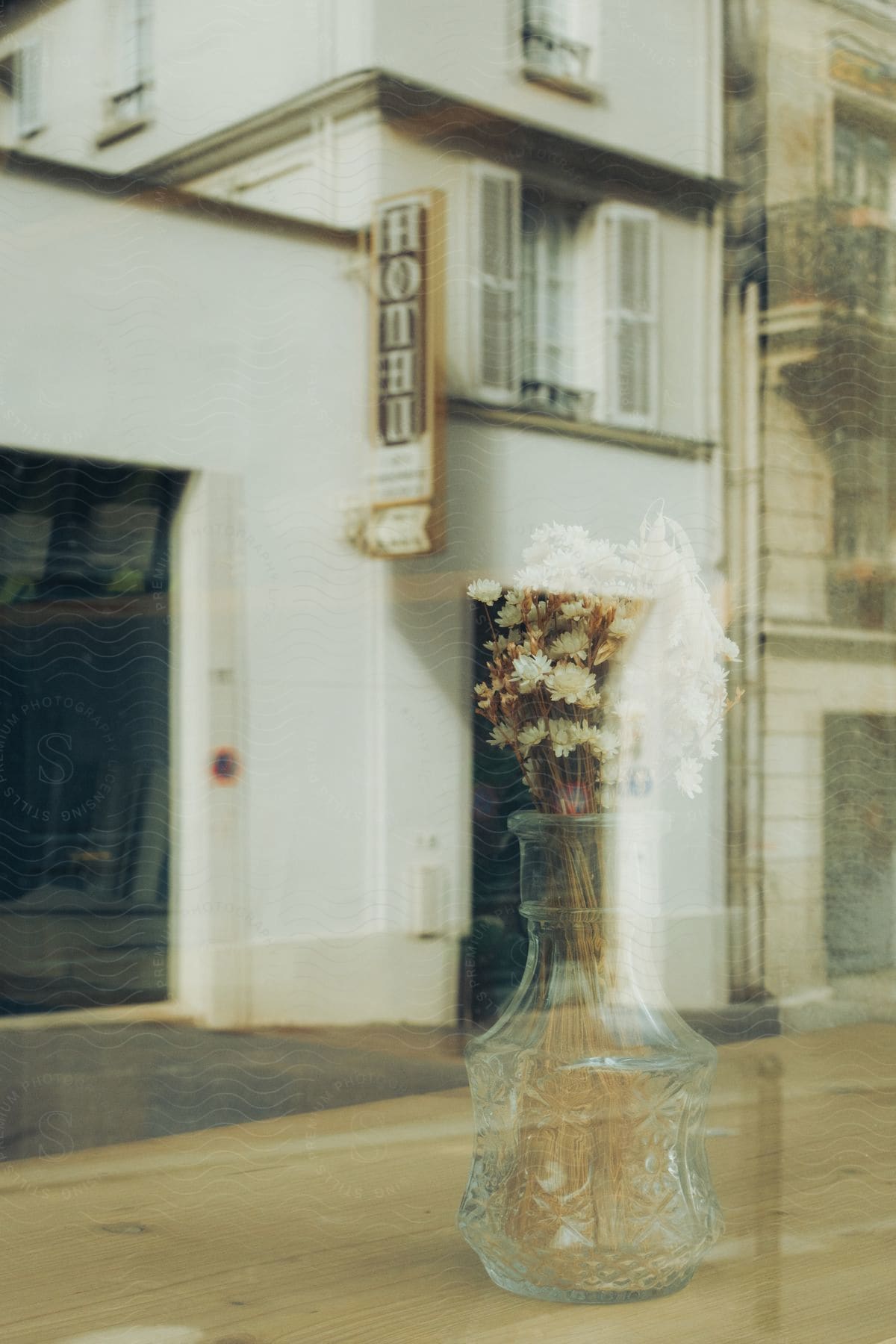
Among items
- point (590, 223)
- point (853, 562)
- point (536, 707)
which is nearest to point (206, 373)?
point (590, 223)

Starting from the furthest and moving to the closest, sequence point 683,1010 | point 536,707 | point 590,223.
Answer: point 590,223, point 683,1010, point 536,707

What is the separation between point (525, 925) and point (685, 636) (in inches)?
9.0

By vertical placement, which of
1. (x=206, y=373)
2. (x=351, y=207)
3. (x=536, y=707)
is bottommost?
(x=536, y=707)

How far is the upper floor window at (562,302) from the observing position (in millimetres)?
1396

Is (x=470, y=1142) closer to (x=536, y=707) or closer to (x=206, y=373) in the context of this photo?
(x=536, y=707)

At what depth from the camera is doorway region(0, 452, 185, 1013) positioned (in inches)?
48.3

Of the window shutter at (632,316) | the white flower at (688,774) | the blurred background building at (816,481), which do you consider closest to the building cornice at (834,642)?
the blurred background building at (816,481)

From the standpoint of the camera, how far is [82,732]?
125cm

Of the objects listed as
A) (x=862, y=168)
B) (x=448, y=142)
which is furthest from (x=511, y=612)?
(x=862, y=168)

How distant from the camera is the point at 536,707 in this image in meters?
1.00

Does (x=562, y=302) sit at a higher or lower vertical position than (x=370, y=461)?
higher

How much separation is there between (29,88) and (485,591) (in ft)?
1.83

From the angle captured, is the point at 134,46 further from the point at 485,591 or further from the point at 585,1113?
the point at 585,1113

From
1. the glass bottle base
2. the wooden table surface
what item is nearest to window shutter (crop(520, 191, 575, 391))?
the wooden table surface
